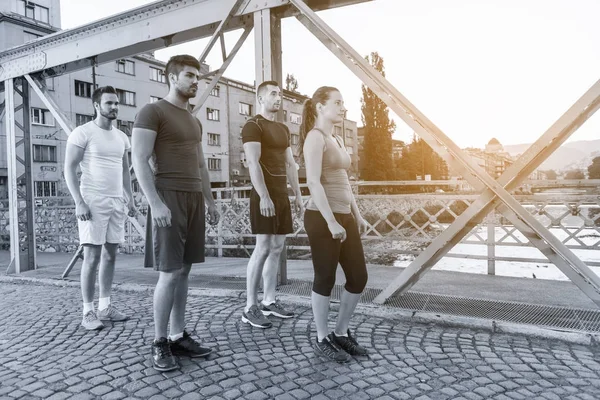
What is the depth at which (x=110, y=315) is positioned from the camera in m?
4.58

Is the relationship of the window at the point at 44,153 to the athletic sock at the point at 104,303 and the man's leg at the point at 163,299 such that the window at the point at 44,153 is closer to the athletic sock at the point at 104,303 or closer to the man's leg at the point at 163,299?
the athletic sock at the point at 104,303

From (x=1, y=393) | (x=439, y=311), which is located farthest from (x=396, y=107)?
(x=1, y=393)

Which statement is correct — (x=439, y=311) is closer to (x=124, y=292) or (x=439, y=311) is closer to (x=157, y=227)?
(x=157, y=227)

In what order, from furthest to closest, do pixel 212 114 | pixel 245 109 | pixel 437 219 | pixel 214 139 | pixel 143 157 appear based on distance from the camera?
pixel 245 109, pixel 214 139, pixel 212 114, pixel 437 219, pixel 143 157

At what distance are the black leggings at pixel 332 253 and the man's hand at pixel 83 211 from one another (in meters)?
2.34

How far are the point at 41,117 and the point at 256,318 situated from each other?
34422 millimetres

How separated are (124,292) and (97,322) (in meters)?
1.73

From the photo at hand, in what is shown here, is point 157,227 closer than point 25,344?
Yes

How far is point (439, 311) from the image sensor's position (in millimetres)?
4391

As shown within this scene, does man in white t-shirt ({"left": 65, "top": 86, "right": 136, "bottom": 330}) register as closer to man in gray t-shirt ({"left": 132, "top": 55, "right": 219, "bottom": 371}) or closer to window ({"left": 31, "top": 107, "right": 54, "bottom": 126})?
man in gray t-shirt ({"left": 132, "top": 55, "right": 219, "bottom": 371})

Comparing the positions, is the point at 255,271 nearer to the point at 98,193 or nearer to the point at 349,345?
the point at 349,345

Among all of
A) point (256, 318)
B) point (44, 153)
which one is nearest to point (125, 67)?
point (44, 153)

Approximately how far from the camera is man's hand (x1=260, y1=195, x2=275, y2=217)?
4098 millimetres

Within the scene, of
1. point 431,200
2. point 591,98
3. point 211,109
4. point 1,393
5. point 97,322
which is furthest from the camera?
point 211,109
